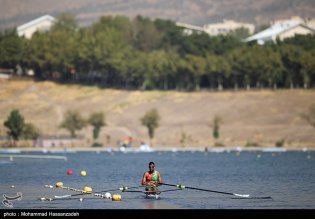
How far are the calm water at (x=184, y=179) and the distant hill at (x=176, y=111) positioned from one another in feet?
73.7

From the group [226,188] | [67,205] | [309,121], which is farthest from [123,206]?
[309,121]

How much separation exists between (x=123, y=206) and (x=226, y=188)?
12853 millimetres

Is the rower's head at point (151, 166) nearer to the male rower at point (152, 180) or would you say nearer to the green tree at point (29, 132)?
the male rower at point (152, 180)

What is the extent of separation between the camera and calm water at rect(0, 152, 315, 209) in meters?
56.0

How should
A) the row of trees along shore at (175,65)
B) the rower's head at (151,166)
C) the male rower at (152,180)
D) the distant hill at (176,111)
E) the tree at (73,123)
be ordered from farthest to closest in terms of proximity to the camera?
the row of trees along shore at (175,65)
the distant hill at (176,111)
the tree at (73,123)
the male rower at (152,180)
the rower's head at (151,166)

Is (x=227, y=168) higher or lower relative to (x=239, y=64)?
lower

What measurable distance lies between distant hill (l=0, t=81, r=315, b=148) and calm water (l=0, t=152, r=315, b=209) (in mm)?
22466

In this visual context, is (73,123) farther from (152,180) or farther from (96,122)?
(152,180)

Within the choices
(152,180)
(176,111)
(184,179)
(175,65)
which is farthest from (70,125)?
(152,180)

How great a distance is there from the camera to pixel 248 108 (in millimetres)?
162000

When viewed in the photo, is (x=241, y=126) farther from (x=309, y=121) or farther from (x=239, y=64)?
(x=239, y=64)

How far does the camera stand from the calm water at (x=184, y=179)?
184 ft

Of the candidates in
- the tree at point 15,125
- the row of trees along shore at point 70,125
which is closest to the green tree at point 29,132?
the row of trees along shore at point 70,125

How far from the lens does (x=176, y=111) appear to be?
6550 inches
